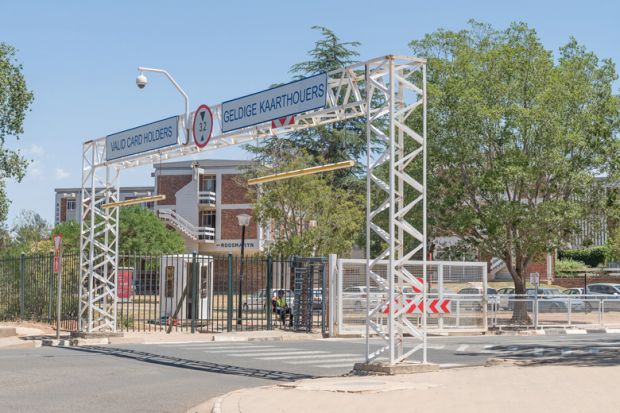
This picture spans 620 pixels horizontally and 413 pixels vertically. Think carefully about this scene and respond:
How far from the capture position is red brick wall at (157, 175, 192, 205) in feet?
240

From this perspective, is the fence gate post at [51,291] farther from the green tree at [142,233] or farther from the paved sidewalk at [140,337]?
the green tree at [142,233]

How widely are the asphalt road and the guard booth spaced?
235 inches

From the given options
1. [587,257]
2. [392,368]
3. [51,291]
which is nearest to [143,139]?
[51,291]

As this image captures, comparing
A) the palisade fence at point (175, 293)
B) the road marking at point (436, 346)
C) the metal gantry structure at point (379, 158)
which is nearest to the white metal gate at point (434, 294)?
the palisade fence at point (175, 293)

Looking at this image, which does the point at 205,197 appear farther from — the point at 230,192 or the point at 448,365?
the point at 448,365

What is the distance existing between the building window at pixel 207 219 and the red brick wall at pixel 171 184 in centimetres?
310

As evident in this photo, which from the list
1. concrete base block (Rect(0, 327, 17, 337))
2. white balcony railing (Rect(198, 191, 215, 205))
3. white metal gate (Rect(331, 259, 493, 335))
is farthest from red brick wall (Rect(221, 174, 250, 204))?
concrete base block (Rect(0, 327, 17, 337))

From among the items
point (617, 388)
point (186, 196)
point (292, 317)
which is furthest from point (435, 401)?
point (186, 196)

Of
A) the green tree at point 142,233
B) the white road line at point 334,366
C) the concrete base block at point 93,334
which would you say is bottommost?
the white road line at point 334,366

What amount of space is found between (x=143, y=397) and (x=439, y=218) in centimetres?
2552

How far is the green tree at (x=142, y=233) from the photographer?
59.8 meters

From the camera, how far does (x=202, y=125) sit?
20.9m

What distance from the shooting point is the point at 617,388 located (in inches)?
487

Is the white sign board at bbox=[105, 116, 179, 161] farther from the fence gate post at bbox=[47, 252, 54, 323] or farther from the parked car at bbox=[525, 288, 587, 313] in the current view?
the parked car at bbox=[525, 288, 587, 313]
